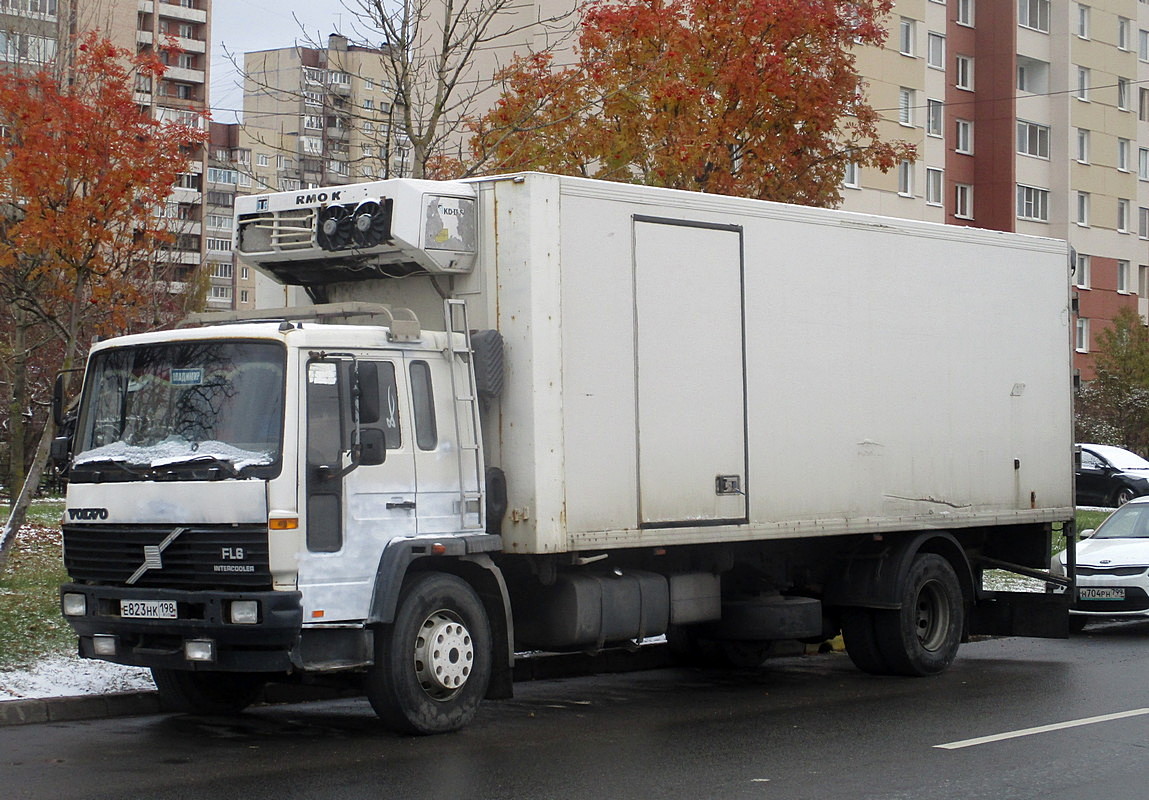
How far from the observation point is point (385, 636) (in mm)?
9648

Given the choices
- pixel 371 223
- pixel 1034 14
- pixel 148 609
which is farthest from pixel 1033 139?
pixel 148 609

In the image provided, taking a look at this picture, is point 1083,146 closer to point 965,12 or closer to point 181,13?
point 965,12

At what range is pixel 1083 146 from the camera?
6188cm

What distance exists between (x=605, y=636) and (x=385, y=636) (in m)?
1.87

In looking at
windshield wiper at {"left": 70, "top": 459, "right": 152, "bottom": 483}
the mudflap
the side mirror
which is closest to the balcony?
the mudflap

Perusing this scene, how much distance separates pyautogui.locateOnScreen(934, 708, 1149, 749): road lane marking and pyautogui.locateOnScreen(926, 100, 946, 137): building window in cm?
4679

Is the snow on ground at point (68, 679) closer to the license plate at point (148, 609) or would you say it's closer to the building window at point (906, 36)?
the license plate at point (148, 609)

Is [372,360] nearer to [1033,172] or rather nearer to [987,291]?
[987,291]

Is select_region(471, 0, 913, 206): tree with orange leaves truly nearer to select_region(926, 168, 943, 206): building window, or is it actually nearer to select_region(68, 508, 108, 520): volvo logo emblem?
select_region(68, 508, 108, 520): volvo logo emblem

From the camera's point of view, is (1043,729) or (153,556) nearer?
(153,556)

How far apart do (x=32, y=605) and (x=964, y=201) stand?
164ft

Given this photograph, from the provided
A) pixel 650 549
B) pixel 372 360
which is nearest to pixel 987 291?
pixel 650 549

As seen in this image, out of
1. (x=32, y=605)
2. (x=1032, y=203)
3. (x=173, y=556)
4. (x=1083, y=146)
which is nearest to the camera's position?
(x=173, y=556)

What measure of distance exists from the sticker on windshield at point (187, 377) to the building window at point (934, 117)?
4870 centimetres
